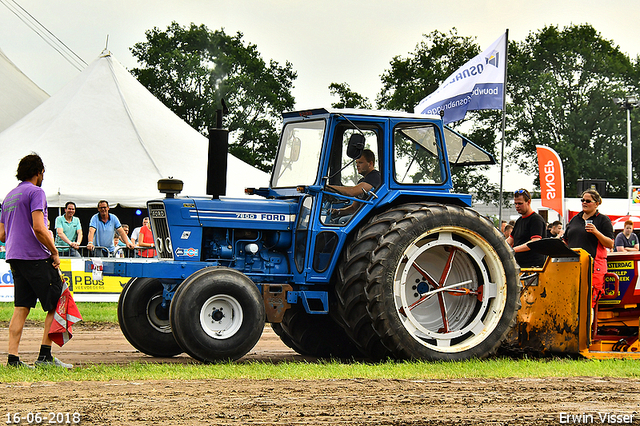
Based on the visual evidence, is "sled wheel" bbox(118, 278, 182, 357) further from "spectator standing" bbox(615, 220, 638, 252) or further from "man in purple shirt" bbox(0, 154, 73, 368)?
"spectator standing" bbox(615, 220, 638, 252)

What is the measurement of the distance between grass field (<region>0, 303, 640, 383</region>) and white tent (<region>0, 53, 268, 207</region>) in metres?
12.5

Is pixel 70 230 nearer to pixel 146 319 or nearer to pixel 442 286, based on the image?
pixel 146 319

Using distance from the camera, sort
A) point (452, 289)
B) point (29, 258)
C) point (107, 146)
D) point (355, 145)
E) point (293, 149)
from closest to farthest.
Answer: point (29, 258)
point (355, 145)
point (452, 289)
point (293, 149)
point (107, 146)

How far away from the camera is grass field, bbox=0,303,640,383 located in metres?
6.06

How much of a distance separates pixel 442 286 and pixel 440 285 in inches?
1.0

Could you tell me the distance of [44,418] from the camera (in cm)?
437

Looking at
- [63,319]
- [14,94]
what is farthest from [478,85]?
[14,94]

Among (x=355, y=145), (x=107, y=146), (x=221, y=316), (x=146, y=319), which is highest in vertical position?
(x=107, y=146)

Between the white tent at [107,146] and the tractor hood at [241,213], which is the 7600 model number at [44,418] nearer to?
the tractor hood at [241,213]

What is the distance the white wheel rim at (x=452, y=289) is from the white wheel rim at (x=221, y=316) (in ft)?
4.98

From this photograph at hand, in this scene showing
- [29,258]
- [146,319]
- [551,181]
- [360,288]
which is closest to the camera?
[29,258]

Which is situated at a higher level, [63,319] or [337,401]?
[63,319]

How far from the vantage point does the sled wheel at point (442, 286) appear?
6992 mm

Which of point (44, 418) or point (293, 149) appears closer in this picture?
point (44, 418)
